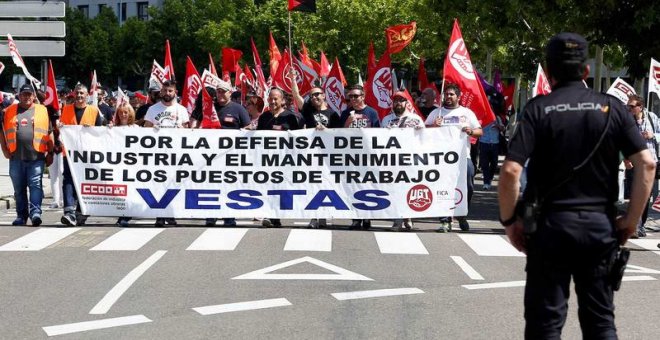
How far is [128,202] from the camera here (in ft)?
49.3

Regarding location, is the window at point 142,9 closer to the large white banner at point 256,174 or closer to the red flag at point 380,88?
the red flag at point 380,88

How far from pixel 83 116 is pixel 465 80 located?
16.6 feet

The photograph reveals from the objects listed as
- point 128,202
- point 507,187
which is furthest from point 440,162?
point 507,187

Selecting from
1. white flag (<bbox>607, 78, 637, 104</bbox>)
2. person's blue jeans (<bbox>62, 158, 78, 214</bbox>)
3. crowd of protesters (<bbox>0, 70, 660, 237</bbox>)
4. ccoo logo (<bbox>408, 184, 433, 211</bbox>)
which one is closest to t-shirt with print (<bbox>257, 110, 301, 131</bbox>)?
crowd of protesters (<bbox>0, 70, 660, 237</bbox>)

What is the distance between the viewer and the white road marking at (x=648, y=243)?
44.1 ft

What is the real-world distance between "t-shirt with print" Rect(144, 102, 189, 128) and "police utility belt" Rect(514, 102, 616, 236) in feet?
33.6

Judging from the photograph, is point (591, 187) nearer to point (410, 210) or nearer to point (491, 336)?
point (491, 336)

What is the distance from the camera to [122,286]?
9.65 meters

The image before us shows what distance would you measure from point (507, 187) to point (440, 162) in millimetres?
9531

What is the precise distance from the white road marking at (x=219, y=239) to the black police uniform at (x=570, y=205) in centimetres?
727

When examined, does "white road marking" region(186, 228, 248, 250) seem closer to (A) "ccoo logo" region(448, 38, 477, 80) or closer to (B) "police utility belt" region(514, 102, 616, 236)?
(A) "ccoo logo" region(448, 38, 477, 80)

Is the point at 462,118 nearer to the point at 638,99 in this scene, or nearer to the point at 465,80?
the point at 465,80

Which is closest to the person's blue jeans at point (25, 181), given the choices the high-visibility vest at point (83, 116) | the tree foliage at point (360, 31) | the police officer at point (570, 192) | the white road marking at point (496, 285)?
the high-visibility vest at point (83, 116)

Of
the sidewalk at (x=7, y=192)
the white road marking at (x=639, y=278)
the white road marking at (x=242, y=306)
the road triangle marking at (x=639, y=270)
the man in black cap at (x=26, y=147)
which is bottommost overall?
the sidewalk at (x=7, y=192)
